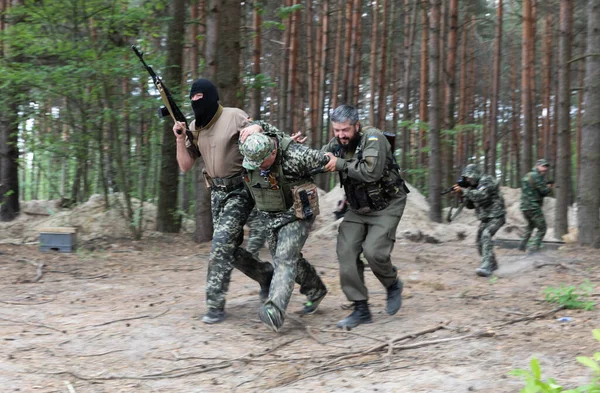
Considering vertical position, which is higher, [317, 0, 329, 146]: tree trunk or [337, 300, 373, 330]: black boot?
[317, 0, 329, 146]: tree trunk

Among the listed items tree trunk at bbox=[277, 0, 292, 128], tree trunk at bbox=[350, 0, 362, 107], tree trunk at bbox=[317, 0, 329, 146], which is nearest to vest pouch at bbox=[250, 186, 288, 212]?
tree trunk at bbox=[277, 0, 292, 128]

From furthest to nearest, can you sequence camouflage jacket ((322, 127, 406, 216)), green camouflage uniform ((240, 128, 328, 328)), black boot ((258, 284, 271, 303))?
black boot ((258, 284, 271, 303)) < camouflage jacket ((322, 127, 406, 216)) < green camouflage uniform ((240, 128, 328, 328))

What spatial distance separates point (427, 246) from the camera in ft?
38.9

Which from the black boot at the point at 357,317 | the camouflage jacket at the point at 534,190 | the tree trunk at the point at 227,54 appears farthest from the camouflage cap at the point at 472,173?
the black boot at the point at 357,317

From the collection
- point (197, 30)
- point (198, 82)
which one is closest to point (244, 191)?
point (198, 82)

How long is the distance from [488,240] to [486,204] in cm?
51

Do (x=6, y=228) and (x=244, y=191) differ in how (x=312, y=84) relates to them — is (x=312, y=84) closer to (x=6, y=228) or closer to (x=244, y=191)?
(x=6, y=228)

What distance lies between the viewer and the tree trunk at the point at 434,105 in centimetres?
1342

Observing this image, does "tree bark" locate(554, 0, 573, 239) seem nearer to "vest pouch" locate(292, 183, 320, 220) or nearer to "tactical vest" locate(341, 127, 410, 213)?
"tactical vest" locate(341, 127, 410, 213)

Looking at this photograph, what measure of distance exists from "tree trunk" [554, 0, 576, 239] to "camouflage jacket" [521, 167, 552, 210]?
7.00 ft

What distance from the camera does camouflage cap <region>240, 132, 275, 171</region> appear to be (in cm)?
458

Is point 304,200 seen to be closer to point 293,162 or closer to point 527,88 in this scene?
point 293,162

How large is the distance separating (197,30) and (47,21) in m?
8.17

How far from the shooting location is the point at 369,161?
481cm
